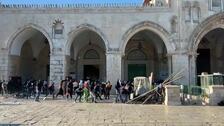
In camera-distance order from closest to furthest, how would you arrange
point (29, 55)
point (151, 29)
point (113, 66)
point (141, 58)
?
point (113, 66), point (151, 29), point (29, 55), point (141, 58)

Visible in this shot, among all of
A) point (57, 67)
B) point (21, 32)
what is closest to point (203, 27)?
point (57, 67)

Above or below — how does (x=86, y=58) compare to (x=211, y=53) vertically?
below

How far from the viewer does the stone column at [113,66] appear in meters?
20.0

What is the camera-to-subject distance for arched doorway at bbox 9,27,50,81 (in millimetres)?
20984

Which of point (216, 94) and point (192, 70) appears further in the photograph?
point (192, 70)

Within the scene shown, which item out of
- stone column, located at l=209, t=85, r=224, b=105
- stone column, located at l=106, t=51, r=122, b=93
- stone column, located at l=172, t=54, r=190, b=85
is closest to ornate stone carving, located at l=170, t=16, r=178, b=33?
stone column, located at l=172, t=54, r=190, b=85

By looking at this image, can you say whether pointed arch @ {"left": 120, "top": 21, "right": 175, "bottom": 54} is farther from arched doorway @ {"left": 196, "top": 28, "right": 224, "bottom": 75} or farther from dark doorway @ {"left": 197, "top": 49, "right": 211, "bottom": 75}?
dark doorway @ {"left": 197, "top": 49, "right": 211, "bottom": 75}

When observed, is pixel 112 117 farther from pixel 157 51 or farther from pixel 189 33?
pixel 157 51

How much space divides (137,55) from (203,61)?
472 cm

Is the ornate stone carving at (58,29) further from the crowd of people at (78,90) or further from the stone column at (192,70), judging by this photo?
the stone column at (192,70)

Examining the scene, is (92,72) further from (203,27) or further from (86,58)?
(203,27)

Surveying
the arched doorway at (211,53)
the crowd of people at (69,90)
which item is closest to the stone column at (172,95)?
the crowd of people at (69,90)

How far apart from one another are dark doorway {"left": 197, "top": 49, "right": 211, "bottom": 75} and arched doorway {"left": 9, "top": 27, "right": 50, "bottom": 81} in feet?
35.4

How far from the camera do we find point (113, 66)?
20.0 m
